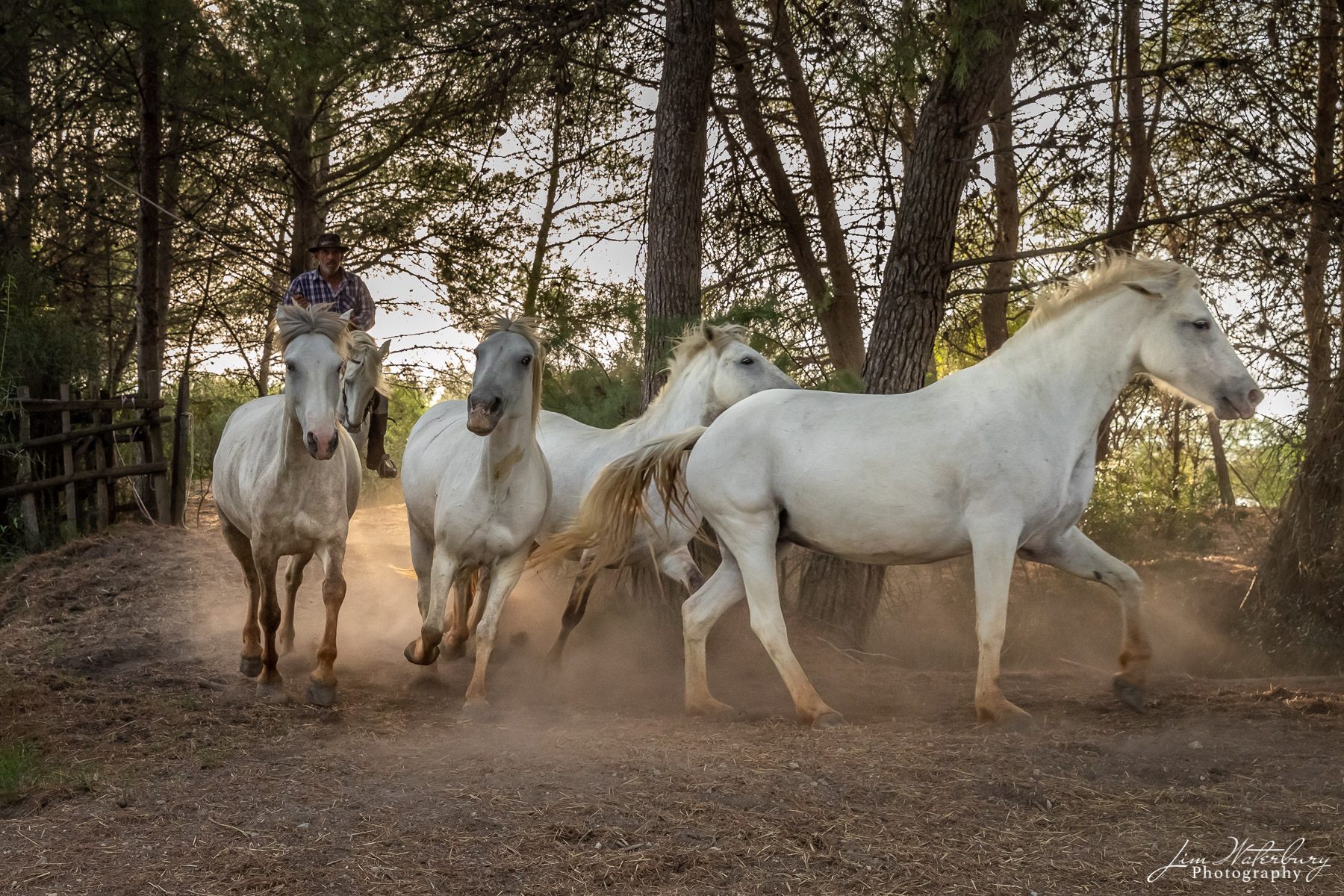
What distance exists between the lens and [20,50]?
40.8 ft

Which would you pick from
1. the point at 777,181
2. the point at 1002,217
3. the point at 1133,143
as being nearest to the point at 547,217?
the point at 777,181

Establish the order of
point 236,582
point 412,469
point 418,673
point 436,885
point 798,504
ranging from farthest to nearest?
point 236,582
point 412,469
point 418,673
point 798,504
point 436,885

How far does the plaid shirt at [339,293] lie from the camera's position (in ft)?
27.5

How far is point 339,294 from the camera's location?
8.38 metres

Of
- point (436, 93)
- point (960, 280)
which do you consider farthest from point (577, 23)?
point (960, 280)

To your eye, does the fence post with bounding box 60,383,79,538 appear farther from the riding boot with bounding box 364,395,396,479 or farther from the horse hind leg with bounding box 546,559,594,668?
the horse hind leg with bounding box 546,559,594,668

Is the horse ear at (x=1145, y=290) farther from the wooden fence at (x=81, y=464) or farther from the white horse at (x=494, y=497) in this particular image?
the wooden fence at (x=81, y=464)

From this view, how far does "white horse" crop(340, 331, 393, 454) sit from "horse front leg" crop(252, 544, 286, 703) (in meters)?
1.24

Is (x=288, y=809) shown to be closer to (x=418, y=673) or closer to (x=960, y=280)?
(x=418, y=673)

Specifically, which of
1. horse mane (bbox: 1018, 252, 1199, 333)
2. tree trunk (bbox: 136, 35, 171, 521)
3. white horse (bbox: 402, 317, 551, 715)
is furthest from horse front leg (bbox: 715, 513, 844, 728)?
tree trunk (bbox: 136, 35, 171, 521)

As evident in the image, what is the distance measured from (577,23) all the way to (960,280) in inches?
184

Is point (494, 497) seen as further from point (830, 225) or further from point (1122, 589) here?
point (830, 225)

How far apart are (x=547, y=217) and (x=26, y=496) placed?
6640 mm

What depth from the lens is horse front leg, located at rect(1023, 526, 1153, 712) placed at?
5156 millimetres
